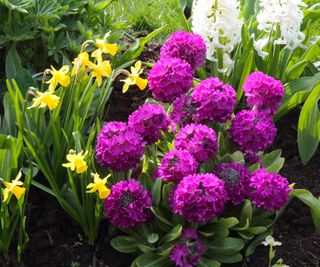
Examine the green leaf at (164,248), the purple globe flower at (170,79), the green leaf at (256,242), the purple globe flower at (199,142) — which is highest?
the purple globe flower at (170,79)

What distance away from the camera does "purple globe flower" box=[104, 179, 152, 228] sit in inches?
86.9

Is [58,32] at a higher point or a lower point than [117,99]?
higher

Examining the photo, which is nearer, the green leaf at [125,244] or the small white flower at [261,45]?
the green leaf at [125,244]

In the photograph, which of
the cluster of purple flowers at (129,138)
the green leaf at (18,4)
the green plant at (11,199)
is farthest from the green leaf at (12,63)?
the cluster of purple flowers at (129,138)

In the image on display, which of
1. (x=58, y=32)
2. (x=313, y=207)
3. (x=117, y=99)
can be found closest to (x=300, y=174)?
(x=313, y=207)

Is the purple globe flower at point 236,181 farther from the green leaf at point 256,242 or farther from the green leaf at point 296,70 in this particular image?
the green leaf at point 296,70

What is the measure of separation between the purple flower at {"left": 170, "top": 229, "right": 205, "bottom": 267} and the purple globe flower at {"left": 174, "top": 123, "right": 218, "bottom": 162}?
0.27m

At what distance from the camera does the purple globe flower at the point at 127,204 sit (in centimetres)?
221

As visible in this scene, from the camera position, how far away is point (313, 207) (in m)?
2.41

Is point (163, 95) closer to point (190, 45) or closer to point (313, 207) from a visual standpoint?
point (190, 45)

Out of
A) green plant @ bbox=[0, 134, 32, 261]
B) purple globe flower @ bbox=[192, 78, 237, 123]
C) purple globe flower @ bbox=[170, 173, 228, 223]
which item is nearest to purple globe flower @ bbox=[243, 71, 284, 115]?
purple globe flower @ bbox=[192, 78, 237, 123]

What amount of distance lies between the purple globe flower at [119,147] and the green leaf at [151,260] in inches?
12.9

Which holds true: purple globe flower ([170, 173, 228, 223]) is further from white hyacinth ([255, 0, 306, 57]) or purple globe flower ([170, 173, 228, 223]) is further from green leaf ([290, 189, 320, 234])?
white hyacinth ([255, 0, 306, 57])

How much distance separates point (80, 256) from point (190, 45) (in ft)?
3.12
